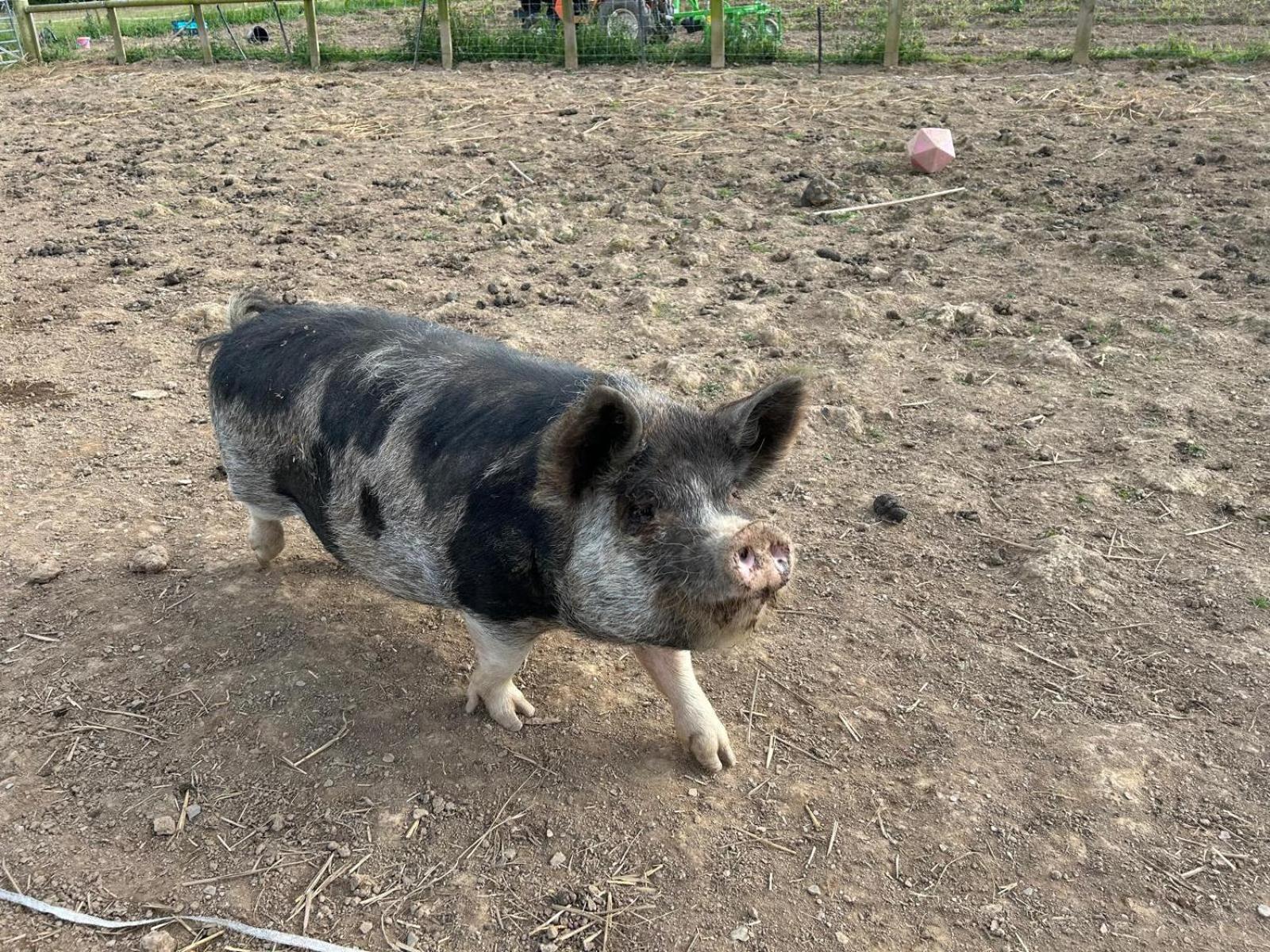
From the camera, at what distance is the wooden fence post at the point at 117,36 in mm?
15273

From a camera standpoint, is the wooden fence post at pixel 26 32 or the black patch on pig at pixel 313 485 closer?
the black patch on pig at pixel 313 485

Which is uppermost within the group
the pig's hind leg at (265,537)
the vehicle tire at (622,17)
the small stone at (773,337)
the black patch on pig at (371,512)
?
the vehicle tire at (622,17)

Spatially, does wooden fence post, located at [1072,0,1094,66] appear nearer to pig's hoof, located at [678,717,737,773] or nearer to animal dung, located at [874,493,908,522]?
animal dung, located at [874,493,908,522]

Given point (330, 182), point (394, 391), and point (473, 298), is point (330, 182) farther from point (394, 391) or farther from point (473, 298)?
point (394, 391)

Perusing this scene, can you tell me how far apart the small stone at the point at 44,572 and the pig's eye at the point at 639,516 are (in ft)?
8.98

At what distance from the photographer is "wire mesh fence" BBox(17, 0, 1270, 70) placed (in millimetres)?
13867

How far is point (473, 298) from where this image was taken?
6.68 metres

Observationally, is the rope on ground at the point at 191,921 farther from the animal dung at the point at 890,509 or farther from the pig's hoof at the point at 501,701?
the animal dung at the point at 890,509

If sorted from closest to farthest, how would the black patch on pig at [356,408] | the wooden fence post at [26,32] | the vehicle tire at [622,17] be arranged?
1. the black patch on pig at [356,408]
2. the vehicle tire at [622,17]
3. the wooden fence post at [26,32]

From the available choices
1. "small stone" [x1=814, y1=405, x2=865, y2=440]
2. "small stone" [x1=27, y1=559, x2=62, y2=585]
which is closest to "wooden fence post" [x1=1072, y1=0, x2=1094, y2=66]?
"small stone" [x1=814, y1=405, x2=865, y2=440]

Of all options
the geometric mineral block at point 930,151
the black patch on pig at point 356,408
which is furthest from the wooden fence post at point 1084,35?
the black patch on pig at point 356,408

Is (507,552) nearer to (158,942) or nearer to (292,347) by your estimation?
(292,347)

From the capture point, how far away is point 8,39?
1684 cm

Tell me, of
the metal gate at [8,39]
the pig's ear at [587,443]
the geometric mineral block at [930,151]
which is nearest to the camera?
the pig's ear at [587,443]
